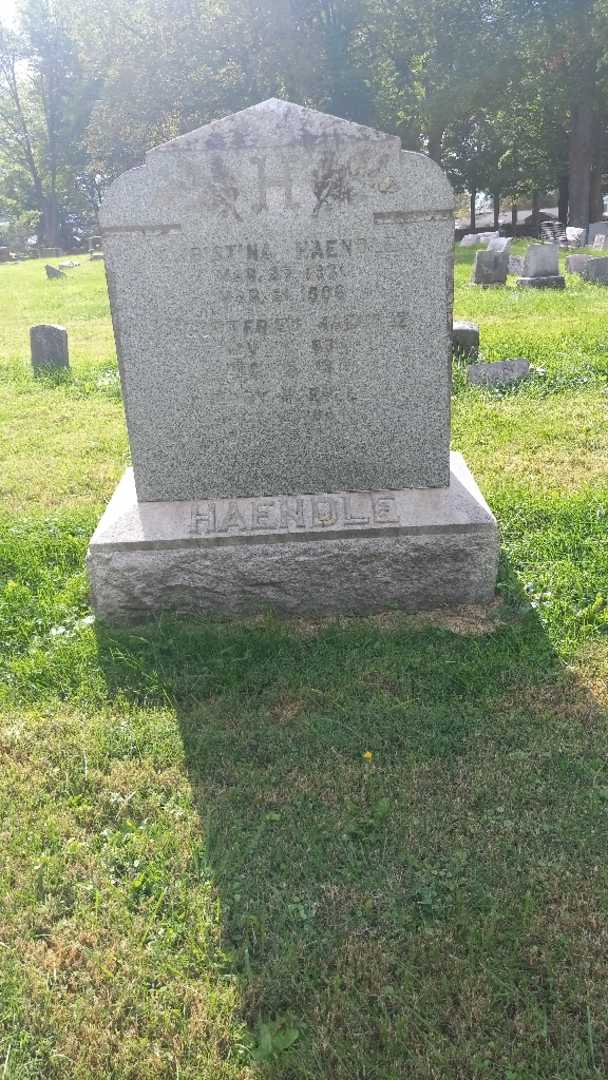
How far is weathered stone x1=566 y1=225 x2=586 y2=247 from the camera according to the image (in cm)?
2442

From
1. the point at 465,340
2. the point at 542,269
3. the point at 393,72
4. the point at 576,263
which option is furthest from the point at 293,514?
the point at 393,72

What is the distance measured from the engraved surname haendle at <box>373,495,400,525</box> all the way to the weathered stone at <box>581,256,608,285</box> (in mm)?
12437

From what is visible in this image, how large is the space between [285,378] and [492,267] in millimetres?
12218

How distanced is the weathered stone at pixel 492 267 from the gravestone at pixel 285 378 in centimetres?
1190

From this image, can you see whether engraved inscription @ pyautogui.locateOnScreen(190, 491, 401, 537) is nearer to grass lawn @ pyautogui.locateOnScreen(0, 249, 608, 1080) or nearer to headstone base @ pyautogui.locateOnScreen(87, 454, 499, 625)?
headstone base @ pyautogui.locateOnScreen(87, 454, 499, 625)

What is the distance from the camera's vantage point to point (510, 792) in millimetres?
2867

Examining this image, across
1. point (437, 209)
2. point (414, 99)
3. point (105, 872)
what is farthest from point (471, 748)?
point (414, 99)

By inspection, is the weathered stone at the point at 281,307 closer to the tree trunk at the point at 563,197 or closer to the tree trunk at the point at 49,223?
the tree trunk at the point at 563,197

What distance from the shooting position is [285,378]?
4039 mm

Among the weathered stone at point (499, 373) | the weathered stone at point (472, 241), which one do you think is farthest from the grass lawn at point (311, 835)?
the weathered stone at point (472, 241)

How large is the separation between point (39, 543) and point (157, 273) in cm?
197

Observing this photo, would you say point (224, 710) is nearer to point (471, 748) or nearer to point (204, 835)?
point (204, 835)

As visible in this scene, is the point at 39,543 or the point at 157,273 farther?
the point at 39,543

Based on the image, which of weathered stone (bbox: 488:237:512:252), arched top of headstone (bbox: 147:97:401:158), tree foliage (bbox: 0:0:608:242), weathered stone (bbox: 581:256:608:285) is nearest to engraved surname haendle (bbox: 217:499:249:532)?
arched top of headstone (bbox: 147:97:401:158)
